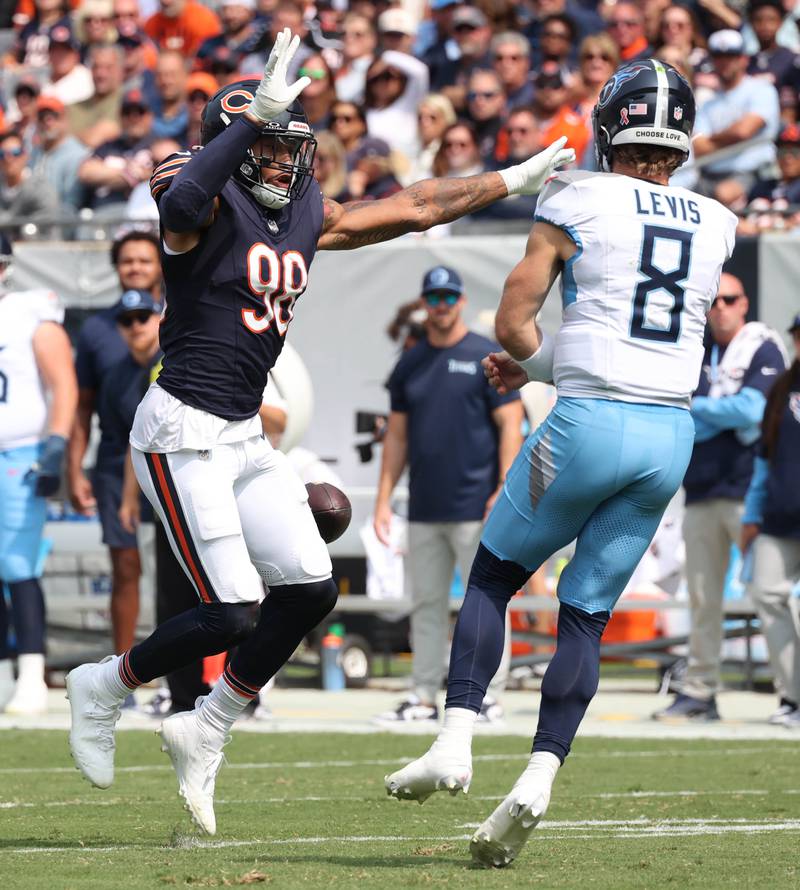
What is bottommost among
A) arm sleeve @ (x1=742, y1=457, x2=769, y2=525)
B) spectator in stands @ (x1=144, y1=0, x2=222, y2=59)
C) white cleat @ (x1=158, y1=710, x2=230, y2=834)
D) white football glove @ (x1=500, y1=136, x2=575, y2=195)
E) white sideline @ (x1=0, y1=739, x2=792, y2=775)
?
white sideline @ (x1=0, y1=739, x2=792, y2=775)

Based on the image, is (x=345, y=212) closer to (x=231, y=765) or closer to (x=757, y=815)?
(x=757, y=815)

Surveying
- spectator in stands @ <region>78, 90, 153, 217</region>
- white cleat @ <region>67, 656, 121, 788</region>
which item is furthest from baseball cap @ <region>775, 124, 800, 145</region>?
white cleat @ <region>67, 656, 121, 788</region>

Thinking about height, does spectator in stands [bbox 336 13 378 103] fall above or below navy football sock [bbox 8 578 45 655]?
above

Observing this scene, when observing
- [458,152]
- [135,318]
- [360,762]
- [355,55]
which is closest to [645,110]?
[360,762]

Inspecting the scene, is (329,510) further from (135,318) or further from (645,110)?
(135,318)

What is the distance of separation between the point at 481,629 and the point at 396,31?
11239 millimetres

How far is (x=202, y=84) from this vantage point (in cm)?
1495

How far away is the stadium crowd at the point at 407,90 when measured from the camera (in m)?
12.7

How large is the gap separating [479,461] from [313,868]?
4.83 m

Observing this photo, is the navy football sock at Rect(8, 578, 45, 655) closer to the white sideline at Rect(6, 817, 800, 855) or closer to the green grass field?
the green grass field

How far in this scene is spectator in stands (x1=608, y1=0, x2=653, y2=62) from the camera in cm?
1409

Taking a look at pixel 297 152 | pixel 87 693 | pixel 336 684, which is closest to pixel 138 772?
pixel 87 693

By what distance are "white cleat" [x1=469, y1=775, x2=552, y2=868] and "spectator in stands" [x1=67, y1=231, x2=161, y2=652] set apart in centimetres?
540

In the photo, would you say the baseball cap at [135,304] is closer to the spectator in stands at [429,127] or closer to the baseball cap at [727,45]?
the spectator in stands at [429,127]
